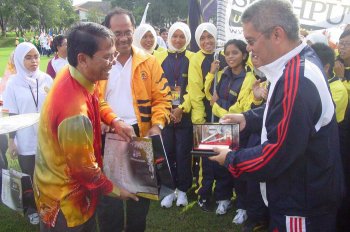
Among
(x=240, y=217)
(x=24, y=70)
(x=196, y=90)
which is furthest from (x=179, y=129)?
(x=24, y=70)

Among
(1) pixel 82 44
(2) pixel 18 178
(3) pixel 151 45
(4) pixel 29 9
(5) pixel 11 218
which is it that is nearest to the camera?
(1) pixel 82 44

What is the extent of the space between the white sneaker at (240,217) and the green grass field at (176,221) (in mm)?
63

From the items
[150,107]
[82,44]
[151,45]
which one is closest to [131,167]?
[150,107]

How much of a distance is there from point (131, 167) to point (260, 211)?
1968 mm

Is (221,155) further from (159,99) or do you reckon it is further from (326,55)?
(326,55)

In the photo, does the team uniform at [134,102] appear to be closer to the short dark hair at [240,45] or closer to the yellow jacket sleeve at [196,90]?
the short dark hair at [240,45]

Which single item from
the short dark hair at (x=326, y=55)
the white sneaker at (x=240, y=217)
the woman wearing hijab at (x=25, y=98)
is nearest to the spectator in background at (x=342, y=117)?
the short dark hair at (x=326, y=55)

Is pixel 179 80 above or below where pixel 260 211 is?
above

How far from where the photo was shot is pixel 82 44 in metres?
2.08

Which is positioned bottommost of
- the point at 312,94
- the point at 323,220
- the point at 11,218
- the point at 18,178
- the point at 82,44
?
the point at 11,218

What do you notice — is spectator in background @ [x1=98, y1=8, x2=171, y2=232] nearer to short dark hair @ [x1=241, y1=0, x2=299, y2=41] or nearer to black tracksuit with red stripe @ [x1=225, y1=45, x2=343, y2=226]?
black tracksuit with red stripe @ [x1=225, y1=45, x2=343, y2=226]

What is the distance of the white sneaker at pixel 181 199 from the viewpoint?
4.64 metres

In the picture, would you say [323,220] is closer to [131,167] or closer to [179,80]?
[131,167]

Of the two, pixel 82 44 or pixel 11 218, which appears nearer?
pixel 82 44
